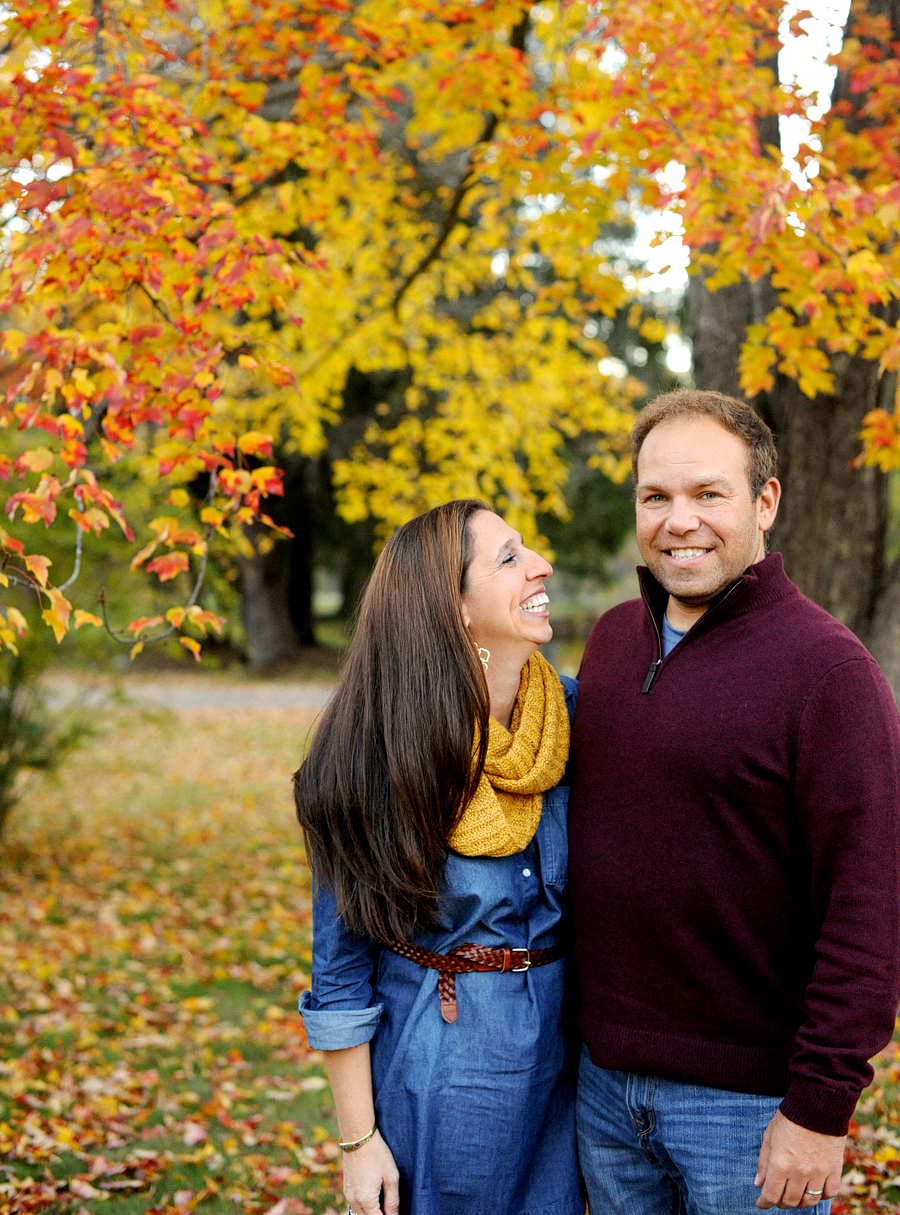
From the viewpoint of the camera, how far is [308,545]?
71.3 ft

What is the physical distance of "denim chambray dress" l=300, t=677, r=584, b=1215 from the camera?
206 cm

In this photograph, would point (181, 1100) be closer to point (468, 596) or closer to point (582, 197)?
point (468, 596)

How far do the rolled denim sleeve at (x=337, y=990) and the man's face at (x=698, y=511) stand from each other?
0.99 meters

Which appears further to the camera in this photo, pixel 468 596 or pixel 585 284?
pixel 585 284

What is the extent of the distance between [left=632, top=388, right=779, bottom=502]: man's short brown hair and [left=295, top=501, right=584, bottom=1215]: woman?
45cm

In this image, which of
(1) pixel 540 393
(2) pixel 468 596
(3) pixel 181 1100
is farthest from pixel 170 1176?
(1) pixel 540 393

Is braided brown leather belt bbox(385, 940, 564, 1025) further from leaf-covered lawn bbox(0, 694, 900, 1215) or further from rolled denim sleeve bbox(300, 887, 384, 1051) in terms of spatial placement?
leaf-covered lawn bbox(0, 694, 900, 1215)

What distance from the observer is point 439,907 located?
210 cm

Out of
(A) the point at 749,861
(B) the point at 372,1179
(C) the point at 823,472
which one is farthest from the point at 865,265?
(B) the point at 372,1179

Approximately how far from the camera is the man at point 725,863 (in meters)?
1.77

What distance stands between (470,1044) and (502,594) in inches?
36.8

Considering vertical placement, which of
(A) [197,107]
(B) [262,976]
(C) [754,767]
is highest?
(A) [197,107]

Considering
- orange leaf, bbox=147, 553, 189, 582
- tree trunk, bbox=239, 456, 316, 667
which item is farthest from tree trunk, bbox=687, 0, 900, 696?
tree trunk, bbox=239, 456, 316, 667

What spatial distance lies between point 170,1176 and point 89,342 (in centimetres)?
286
